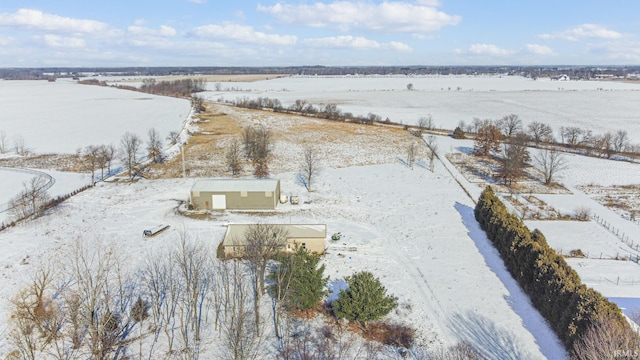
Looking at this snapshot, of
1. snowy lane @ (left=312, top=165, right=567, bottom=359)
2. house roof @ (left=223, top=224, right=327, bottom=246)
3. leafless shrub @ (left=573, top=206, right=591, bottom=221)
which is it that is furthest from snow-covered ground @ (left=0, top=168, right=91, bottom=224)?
leafless shrub @ (left=573, top=206, right=591, bottom=221)

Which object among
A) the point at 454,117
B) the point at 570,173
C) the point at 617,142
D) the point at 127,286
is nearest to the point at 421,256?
the point at 127,286

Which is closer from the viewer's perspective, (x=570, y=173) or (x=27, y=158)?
(x=570, y=173)

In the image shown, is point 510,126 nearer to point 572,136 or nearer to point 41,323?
point 572,136

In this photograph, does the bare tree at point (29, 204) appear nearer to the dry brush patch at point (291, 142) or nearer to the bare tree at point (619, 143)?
the dry brush patch at point (291, 142)

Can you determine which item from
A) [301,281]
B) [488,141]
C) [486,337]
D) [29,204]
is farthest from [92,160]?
[488,141]

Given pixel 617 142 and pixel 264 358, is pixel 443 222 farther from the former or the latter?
pixel 617 142

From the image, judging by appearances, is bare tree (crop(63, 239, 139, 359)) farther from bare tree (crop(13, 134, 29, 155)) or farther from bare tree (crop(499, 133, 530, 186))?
bare tree (crop(13, 134, 29, 155))

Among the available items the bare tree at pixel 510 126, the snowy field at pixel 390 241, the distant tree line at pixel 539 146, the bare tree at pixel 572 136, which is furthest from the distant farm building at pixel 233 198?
the bare tree at pixel 572 136
